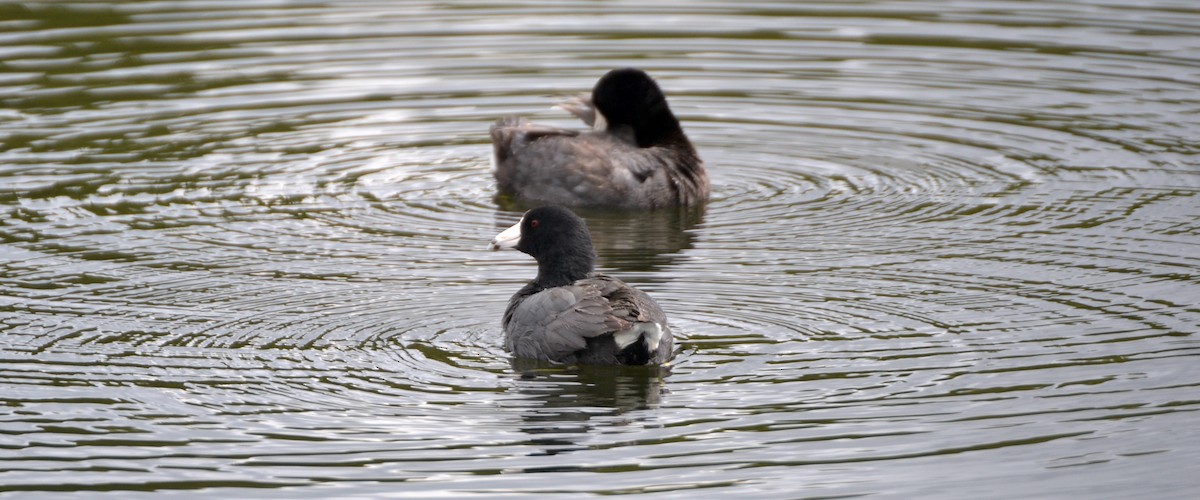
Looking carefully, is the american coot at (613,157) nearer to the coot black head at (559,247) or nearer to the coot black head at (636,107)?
the coot black head at (636,107)

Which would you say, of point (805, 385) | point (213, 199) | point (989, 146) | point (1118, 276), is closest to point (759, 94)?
point (989, 146)

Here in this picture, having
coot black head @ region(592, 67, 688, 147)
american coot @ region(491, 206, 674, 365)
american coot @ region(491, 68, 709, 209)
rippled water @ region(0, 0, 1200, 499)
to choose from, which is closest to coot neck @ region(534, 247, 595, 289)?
american coot @ region(491, 206, 674, 365)

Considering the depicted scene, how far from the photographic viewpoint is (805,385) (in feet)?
27.1

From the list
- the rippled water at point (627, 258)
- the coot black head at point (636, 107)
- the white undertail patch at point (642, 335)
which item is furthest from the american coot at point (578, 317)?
the coot black head at point (636, 107)

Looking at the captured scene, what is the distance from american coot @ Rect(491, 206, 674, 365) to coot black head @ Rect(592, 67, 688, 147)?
4.05 meters

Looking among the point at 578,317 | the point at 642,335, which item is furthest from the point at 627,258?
the point at 642,335

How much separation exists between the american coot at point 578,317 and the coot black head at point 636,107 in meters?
4.05

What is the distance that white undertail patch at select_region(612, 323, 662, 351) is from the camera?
8.45 metres

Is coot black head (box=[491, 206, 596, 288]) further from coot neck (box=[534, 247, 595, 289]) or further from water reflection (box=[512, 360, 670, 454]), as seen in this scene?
water reflection (box=[512, 360, 670, 454])

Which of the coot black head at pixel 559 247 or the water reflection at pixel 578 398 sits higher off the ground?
the coot black head at pixel 559 247

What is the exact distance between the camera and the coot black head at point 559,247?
9.40 m

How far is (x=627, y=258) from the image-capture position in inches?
448

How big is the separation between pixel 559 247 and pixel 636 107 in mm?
4205

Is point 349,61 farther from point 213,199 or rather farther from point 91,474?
point 91,474
